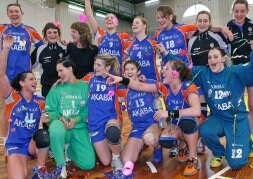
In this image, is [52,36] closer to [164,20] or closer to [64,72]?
[64,72]

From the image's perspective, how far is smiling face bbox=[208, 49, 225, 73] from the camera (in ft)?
10.0

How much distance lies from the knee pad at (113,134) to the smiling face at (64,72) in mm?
723

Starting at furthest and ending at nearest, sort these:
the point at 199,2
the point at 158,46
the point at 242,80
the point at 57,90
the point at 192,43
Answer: the point at 199,2
the point at 192,43
the point at 158,46
the point at 57,90
the point at 242,80

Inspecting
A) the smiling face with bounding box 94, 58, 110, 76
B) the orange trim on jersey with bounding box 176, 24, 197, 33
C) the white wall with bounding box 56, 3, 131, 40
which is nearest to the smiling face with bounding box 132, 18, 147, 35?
the orange trim on jersey with bounding box 176, 24, 197, 33

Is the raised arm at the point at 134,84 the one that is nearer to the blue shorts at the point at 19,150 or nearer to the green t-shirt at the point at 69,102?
the green t-shirt at the point at 69,102

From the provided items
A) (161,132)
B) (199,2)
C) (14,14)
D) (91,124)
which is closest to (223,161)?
(161,132)

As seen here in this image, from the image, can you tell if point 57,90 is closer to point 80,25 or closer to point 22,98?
point 22,98

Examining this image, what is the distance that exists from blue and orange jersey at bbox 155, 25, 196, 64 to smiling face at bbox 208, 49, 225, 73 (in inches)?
28.3

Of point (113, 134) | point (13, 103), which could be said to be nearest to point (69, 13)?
point (13, 103)

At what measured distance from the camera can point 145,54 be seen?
3857mm

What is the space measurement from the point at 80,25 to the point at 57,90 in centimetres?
100

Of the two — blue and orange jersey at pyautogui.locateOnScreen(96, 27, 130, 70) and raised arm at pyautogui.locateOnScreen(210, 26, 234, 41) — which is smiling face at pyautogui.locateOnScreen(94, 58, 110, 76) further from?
raised arm at pyautogui.locateOnScreen(210, 26, 234, 41)

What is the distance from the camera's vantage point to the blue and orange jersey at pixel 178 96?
3048mm

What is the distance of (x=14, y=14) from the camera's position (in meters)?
3.86
